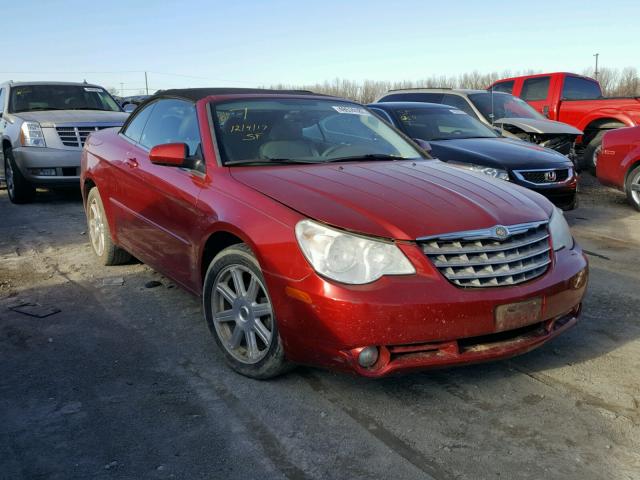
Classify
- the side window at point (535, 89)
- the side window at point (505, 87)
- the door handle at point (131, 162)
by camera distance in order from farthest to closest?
the side window at point (505, 87), the side window at point (535, 89), the door handle at point (131, 162)

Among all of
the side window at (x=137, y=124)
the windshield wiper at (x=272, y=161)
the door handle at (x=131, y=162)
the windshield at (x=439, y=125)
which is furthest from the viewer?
the windshield at (x=439, y=125)

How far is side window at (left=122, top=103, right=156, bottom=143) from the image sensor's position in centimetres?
509

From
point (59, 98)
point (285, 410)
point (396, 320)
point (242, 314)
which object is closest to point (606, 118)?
point (59, 98)

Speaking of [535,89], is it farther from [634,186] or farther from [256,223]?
[256,223]

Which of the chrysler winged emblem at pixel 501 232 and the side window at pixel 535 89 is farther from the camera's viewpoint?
the side window at pixel 535 89

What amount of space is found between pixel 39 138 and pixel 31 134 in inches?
5.1

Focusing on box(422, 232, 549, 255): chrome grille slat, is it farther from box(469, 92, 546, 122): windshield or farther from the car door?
box(469, 92, 546, 122): windshield

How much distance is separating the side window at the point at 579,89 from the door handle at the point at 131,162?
1072 cm

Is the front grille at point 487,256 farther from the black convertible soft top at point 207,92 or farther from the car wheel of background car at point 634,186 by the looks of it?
the car wheel of background car at point 634,186

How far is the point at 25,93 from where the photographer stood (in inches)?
395

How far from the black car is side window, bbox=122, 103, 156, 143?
8.60 feet

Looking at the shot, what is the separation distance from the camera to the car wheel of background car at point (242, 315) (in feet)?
10.8

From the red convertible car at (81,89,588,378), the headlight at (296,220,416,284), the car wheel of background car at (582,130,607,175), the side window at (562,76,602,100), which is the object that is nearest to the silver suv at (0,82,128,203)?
the red convertible car at (81,89,588,378)

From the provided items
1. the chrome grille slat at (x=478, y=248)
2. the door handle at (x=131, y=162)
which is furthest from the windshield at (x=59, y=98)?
the chrome grille slat at (x=478, y=248)
